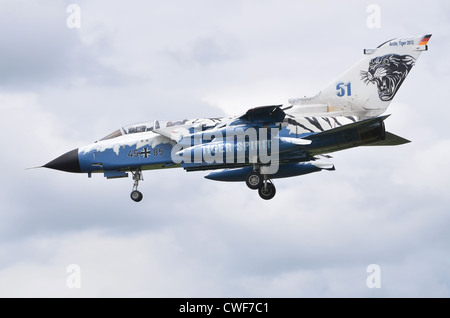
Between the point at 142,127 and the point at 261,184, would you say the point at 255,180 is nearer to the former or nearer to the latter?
the point at 261,184

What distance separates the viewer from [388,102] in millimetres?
47812

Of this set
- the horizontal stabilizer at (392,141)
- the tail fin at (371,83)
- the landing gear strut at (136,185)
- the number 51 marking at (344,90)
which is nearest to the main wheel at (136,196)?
the landing gear strut at (136,185)

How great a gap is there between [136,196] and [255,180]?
474 centimetres

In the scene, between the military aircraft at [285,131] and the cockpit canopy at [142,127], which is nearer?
the military aircraft at [285,131]

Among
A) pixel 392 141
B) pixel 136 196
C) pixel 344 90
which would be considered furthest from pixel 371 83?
pixel 136 196

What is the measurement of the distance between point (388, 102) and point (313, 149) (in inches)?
128

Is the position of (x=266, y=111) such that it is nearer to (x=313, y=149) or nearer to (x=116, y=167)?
(x=313, y=149)

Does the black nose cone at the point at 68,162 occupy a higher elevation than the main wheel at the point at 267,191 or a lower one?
higher

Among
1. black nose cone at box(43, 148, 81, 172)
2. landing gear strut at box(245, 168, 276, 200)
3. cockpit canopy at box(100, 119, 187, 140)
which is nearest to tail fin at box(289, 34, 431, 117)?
landing gear strut at box(245, 168, 276, 200)

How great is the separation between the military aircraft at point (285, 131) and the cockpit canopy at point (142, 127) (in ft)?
0.16

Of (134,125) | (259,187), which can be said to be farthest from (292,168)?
(134,125)

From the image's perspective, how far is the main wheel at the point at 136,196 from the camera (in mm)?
49906

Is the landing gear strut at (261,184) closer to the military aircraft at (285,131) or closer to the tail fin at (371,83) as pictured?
the military aircraft at (285,131)

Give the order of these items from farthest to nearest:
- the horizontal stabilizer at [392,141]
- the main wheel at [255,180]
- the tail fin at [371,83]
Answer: the horizontal stabilizer at [392,141]
the main wheel at [255,180]
the tail fin at [371,83]
